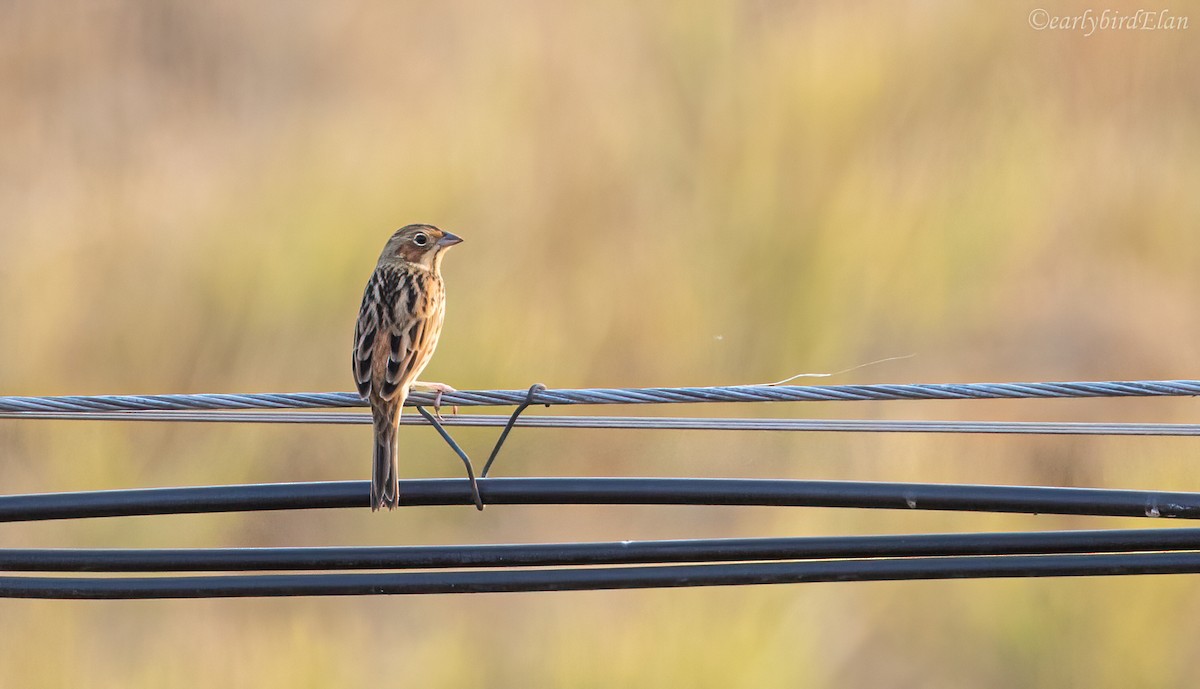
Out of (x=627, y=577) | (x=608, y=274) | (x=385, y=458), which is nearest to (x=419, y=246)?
(x=385, y=458)

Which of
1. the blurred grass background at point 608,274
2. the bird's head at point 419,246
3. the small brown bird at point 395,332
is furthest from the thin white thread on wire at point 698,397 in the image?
the blurred grass background at point 608,274

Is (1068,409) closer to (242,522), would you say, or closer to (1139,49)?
(1139,49)

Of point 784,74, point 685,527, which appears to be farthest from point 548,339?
point 784,74

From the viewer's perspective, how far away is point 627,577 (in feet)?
16.6

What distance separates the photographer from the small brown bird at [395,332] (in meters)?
6.54

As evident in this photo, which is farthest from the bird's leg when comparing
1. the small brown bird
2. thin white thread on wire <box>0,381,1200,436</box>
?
thin white thread on wire <box>0,381,1200,436</box>

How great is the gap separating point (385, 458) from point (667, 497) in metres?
1.77

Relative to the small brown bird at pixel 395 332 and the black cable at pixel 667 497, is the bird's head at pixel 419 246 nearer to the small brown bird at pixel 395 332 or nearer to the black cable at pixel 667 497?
the small brown bird at pixel 395 332

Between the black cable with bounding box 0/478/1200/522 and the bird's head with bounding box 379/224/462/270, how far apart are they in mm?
3543

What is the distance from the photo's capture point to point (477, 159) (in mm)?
14266

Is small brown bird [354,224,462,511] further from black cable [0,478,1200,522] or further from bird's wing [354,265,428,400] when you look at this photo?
black cable [0,478,1200,522]

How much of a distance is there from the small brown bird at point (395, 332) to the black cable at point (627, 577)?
589mm

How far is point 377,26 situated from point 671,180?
3.97 m

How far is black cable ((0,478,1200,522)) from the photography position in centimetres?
488
